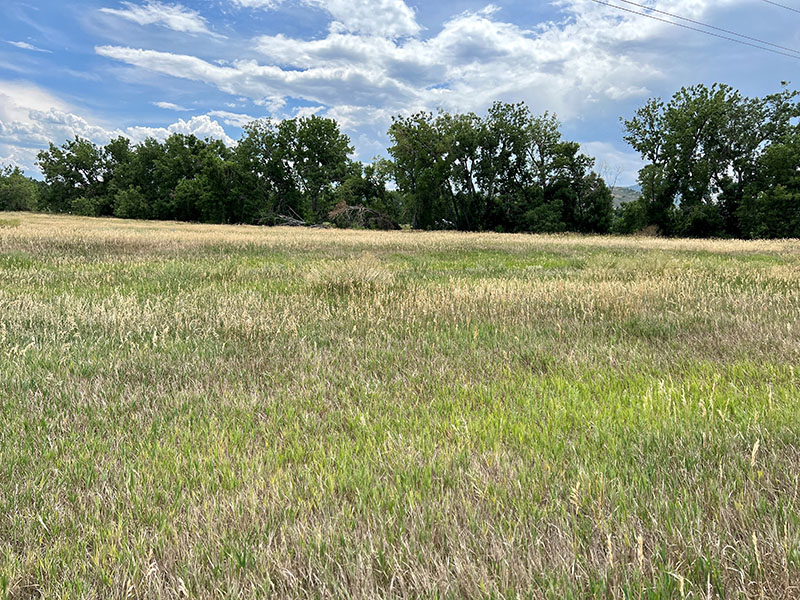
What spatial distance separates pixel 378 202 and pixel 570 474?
60114mm

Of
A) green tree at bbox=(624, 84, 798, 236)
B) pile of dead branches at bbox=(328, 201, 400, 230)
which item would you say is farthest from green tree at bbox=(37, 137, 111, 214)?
green tree at bbox=(624, 84, 798, 236)

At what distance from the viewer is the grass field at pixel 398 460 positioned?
1562mm

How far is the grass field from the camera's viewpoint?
156 cm

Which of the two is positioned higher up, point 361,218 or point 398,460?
point 361,218

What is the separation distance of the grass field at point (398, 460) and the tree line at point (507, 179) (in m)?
49.7

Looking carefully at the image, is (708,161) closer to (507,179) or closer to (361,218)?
(507,179)

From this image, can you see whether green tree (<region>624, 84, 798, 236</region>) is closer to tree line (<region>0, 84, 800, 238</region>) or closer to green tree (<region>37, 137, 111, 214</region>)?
tree line (<region>0, 84, 800, 238</region>)

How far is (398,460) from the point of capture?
2.31m

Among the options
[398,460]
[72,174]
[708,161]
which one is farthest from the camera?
[72,174]

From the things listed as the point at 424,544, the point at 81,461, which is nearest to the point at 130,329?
the point at 81,461

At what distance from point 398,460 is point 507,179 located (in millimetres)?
59363

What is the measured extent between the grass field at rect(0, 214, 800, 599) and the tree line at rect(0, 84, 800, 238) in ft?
163

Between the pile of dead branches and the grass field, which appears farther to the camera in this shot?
the pile of dead branches

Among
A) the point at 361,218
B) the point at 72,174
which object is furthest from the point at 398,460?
the point at 72,174
